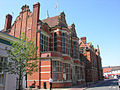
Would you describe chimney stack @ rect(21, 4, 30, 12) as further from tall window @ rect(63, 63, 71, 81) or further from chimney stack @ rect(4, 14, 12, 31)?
tall window @ rect(63, 63, 71, 81)

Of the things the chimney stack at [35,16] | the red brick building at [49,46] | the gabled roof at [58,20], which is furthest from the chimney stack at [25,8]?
the gabled roof at [58,20]

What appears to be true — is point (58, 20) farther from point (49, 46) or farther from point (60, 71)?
point (60, 71)

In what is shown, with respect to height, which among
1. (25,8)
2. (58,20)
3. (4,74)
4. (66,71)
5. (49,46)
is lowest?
(66,71)

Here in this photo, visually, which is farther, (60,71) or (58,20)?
(58,20)

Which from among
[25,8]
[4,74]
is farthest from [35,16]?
[4,74]

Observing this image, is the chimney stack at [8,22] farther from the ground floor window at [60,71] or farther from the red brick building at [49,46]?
the ground floor window at [60,71]

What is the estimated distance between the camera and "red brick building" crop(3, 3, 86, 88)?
20203mm

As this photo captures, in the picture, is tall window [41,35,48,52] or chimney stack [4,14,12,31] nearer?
tall window [41,35,48,52]

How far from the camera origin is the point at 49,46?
79.8 ft

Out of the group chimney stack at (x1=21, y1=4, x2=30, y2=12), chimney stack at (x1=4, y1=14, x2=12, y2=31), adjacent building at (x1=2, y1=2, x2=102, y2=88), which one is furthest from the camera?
chimney stack at (x1=4, y1=14, x2=12, y2=31)

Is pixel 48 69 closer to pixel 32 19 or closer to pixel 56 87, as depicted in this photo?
pixel 56 87

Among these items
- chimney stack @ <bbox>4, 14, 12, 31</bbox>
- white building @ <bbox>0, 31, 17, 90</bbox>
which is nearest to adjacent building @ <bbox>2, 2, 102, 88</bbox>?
chimney stack @ <bbox>4, 14, 12, 31</bbox>

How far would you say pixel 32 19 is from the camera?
2344 cm

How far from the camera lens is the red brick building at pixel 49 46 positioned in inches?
795
